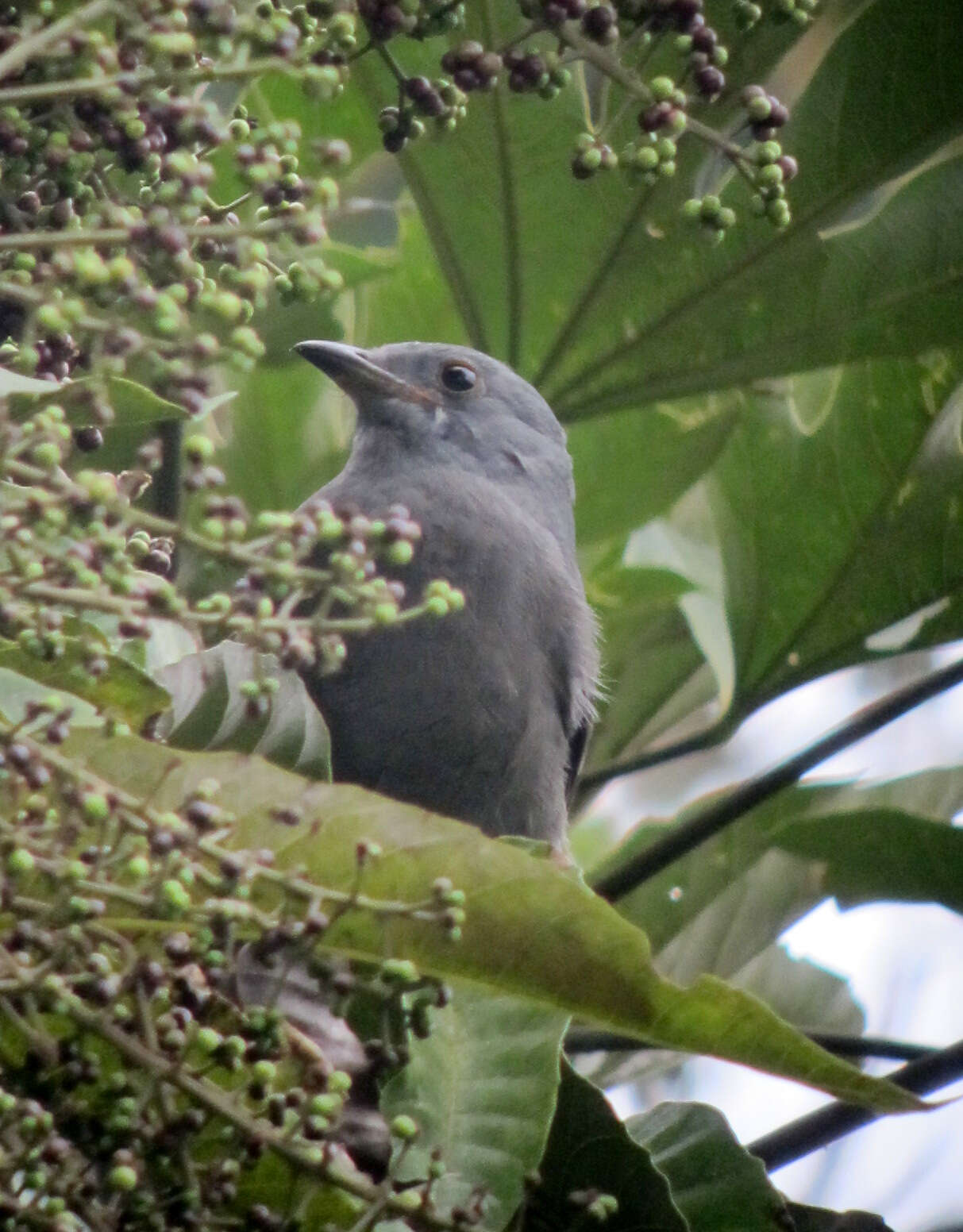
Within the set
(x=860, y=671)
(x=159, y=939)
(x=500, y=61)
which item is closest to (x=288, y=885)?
(x=159, y=939)

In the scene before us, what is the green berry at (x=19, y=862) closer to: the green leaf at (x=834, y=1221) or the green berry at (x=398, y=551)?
the green berry at (x=398, y=551)

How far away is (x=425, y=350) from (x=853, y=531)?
1.05 m

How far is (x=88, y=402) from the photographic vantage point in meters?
1.48

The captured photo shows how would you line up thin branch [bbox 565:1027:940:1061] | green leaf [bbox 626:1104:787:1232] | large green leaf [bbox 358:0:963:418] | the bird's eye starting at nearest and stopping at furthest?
green leaf [bbox 626:1104:787:1232], thin branch [bbox 565:1027:940:1061], large green leaf [bbox 358:0:963:418], the bird's eye

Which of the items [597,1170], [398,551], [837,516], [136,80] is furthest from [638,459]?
[136,80]

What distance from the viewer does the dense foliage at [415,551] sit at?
4.87ft

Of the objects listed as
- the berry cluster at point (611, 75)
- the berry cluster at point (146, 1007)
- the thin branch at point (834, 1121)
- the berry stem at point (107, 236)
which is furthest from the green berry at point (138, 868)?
the thin branch at point (834, 1121)

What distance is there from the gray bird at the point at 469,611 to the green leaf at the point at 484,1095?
4.00 feet

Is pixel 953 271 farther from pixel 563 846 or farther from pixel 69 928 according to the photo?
pixel 69 928

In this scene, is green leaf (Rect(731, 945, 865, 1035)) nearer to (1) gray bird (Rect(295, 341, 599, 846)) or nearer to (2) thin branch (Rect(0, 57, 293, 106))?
(1) gray bird (Rect(295, 341, 599, 846))

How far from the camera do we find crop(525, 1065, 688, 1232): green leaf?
2293 millimetres

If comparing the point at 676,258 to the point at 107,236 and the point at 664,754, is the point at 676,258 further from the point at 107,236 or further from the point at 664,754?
the point at 107,236

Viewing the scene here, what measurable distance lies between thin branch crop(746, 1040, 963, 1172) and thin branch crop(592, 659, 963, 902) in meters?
0.48

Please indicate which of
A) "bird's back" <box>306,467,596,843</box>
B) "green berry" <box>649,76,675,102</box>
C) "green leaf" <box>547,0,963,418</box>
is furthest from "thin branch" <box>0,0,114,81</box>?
"green leaf" <box>547,0,963,418</box>
